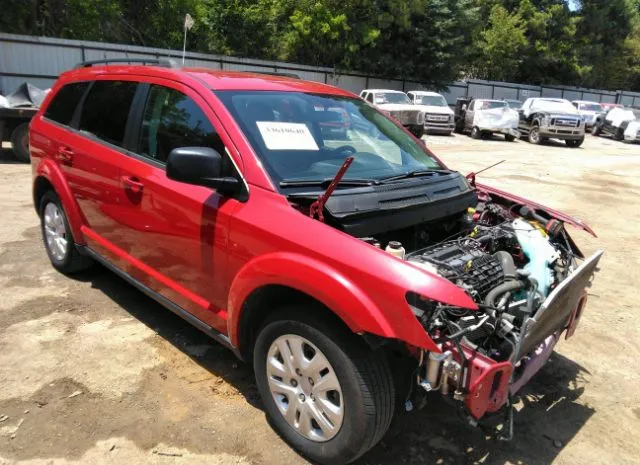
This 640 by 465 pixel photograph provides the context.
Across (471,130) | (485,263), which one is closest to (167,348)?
(485,263)

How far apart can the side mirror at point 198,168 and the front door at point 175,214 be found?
4.8 inches

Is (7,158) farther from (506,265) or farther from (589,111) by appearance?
(589,111)

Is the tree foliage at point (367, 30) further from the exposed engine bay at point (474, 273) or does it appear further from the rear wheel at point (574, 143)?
the exposed engine bay at point (474, 273)

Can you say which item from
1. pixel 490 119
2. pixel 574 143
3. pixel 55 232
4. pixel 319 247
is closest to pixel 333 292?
pixel 319 247

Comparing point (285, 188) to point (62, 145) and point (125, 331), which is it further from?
point (62, 145)

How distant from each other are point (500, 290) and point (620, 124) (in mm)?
27744

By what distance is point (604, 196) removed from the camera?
1045 centimetres

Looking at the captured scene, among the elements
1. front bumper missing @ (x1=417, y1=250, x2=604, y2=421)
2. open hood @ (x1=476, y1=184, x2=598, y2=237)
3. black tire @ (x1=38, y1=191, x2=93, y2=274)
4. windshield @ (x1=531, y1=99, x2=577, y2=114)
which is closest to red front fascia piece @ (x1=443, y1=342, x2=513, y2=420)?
front bumper missing @ (x1=417, y1=250, x2=604, y2=421)

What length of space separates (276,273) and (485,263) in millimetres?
1142

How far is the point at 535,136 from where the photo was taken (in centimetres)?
2222

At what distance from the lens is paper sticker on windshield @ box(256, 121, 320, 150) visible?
2.98m

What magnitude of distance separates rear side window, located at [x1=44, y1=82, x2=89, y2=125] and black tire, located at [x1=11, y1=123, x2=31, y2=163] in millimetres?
6843

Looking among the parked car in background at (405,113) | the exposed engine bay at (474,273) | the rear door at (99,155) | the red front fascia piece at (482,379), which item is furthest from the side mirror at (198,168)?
the parked car in background at (405,113)

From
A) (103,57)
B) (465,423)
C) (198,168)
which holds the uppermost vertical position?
(103,57)
